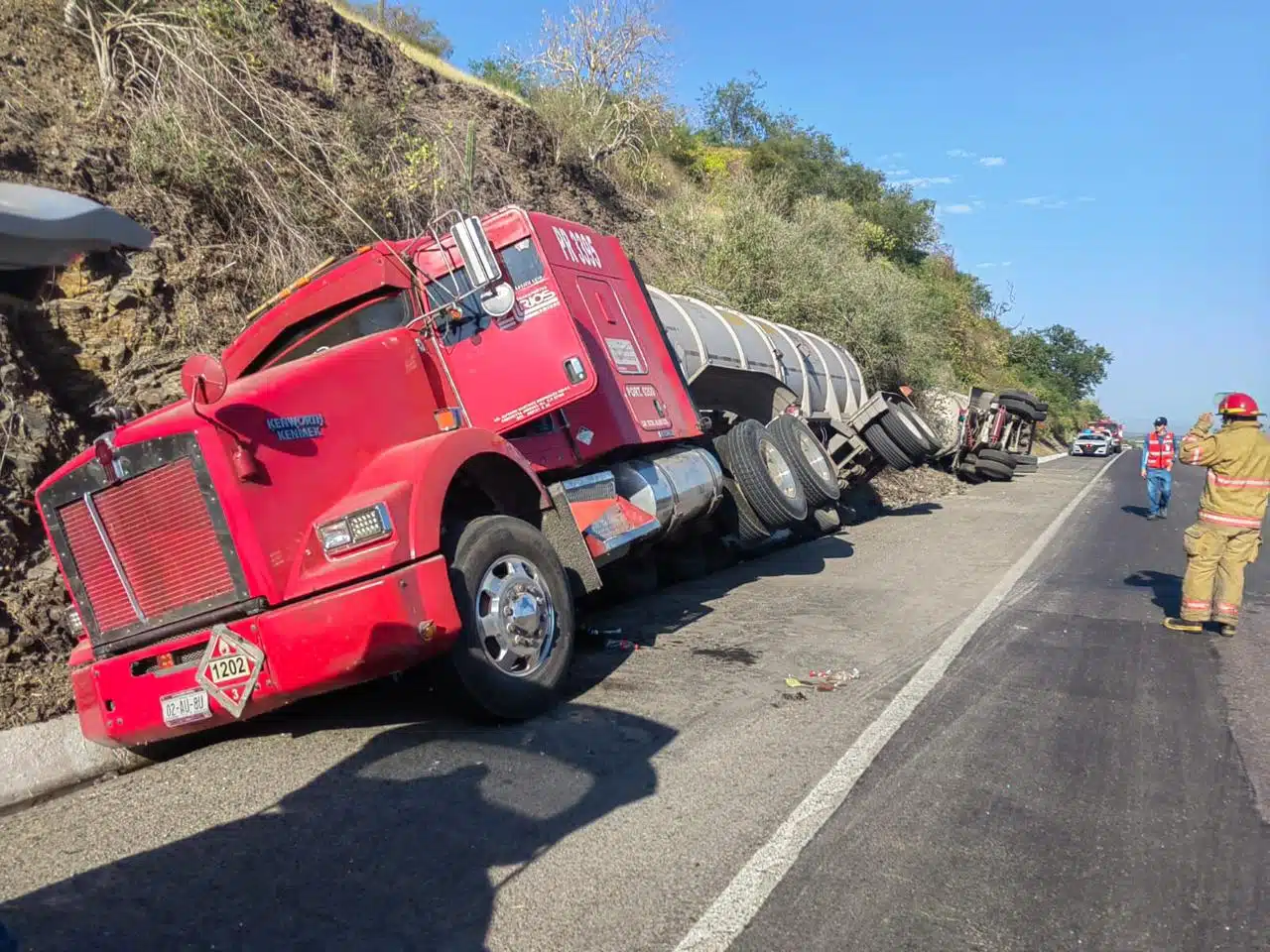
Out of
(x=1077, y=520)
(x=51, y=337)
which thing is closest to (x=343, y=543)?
(x=51, y=337)

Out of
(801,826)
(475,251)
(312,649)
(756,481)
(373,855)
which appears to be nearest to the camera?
(373,855)

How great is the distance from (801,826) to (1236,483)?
5.32 metres

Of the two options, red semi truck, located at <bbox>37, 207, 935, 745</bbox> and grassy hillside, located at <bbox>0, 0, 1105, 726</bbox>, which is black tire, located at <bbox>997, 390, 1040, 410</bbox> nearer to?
grassy hillside, located at <bbox>0, 0, 1105, 726</bbox>

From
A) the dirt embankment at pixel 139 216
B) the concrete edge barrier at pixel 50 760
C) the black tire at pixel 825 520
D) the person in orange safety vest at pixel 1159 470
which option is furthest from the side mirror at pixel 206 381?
the person in orange safety vest at pixel 1159 470

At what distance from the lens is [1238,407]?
7.00m

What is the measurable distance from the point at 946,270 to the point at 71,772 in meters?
51.3

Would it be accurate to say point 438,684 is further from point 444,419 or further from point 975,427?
point 975,427

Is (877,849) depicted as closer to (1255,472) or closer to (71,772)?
(71,772)

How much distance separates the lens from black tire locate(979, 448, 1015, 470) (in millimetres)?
21219

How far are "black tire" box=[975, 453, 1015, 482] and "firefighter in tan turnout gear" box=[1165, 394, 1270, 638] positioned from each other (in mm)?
14422

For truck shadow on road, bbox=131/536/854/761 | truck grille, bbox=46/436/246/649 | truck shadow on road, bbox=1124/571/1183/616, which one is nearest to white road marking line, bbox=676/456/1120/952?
truck shadow on road, bbox=131/536/854/761

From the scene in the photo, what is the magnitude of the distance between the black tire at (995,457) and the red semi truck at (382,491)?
15.9m

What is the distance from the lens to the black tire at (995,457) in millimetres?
21219

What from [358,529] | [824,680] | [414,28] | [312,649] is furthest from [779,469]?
[414,28]
